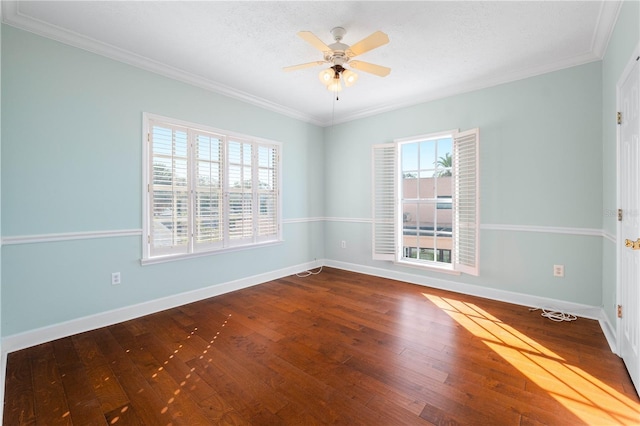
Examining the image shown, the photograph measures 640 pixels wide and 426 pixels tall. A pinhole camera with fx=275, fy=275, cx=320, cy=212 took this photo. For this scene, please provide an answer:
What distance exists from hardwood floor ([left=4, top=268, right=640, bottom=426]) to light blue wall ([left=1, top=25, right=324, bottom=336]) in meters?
0.38

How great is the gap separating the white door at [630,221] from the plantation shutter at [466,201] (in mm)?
1311

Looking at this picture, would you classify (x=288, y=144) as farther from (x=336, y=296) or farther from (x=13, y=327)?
(x=13, y=327)

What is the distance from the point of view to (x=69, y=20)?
92.0 inches

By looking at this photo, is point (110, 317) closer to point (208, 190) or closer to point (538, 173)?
point (208, 190)

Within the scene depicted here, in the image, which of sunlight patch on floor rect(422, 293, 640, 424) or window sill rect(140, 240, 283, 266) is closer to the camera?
sunlight patch on floor rect(422, 293, 640, 424)

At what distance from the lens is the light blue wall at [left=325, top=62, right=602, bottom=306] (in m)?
2.88

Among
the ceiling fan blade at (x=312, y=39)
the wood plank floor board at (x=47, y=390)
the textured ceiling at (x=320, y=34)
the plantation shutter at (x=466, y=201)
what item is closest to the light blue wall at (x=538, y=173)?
the plantation shutter at (x=466, y=201)

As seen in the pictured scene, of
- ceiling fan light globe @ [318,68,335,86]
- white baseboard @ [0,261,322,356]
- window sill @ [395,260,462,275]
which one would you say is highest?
ceiling fan light globe @ [318,68,335,86]

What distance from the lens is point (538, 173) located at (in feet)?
10.3

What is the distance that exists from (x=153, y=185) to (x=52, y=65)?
1.30 m

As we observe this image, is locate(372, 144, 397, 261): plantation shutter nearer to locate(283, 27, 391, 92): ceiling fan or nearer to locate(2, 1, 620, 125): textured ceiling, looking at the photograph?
locate(2, 1, 620, 125): textured ceiling

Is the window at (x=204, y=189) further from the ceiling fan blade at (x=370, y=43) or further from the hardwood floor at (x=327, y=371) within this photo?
the ceiling fan blade at (x=370, y=43)

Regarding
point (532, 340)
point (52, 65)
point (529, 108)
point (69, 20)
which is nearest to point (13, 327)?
point (52, 65)

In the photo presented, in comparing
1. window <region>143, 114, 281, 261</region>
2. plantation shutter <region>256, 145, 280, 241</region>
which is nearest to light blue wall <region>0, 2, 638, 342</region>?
window <region>143, 114, 281, 261</region>
